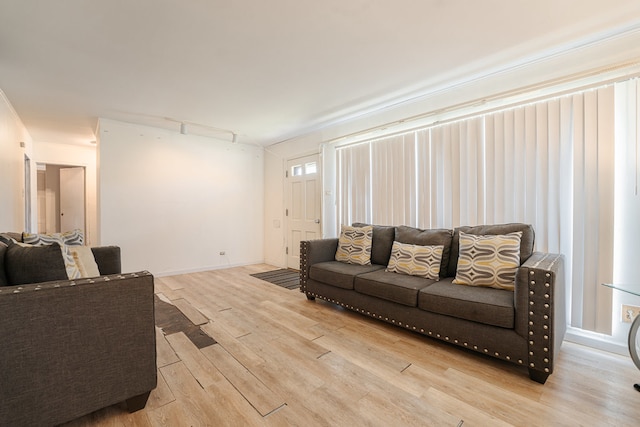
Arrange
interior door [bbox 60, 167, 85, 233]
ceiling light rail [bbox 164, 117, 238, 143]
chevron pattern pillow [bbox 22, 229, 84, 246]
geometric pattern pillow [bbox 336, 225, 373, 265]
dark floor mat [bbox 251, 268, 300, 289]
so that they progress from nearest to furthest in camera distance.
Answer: chevron pattern pillow [bbox 22, 229, 84, 246] < geometric pattern pillow [bbox 336, 225, 373, 265] < dark floor mat [bbox 251, 268, 300, 289] < ceiling light rail [bbox 164, 117, 238, 143] < interior door [bbox 60, 167, 85, 233]

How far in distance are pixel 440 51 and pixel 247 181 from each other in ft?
13.4

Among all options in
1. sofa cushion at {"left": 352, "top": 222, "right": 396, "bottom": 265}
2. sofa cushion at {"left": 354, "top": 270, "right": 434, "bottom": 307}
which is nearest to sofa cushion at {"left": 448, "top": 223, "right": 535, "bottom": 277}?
sofa cushion at {"left": 354, "top": 270, "right": 434, "bottom": 307}

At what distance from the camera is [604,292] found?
2.08 meters

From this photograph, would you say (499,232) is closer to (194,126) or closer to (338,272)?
(338,272)

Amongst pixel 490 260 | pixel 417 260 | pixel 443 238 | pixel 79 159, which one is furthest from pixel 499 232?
pixel 79 159

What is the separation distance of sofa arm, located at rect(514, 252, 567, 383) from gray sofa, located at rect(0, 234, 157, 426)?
7.24 feet

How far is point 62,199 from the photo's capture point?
6078 millimetres

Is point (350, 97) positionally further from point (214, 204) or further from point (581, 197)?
point (214, 204)

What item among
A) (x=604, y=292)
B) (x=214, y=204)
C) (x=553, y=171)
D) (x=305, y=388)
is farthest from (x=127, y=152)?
(x=604, y=292)

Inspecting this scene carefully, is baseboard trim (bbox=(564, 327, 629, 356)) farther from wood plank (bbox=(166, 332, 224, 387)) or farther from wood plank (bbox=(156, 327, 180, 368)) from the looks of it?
wood plank (bbox=(156, 327, 180, 368))

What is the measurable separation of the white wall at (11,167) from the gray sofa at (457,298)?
3428 mm

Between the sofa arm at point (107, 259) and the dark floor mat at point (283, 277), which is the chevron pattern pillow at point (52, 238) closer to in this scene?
the sofa arm at point (107, 259)

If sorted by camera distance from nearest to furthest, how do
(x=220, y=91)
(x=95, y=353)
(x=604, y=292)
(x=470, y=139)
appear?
(x=95, y=353)
(x=604, y=292)
(x=470, y=139)
(x=220, y=91)

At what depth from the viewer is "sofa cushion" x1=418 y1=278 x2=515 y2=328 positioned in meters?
1.82
